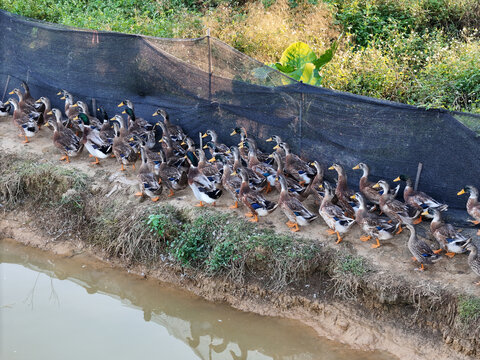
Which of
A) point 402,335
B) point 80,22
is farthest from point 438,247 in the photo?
point 80,22

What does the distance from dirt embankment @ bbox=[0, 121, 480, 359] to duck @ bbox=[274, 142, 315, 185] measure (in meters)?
0.47

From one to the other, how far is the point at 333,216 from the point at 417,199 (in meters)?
1.37

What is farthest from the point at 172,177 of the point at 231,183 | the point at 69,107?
the point at 69,107

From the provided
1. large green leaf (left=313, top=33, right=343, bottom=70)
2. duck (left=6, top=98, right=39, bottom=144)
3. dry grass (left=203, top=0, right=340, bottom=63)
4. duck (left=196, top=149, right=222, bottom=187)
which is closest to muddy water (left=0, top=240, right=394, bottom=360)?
duck (left=196, top=149, right=222, bottom=187)

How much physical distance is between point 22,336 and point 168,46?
591 cm

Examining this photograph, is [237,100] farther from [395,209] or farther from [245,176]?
[395,209]

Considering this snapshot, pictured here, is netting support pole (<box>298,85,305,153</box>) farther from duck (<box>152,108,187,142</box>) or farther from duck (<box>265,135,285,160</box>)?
duck (<box>152,108,187,142</box>)

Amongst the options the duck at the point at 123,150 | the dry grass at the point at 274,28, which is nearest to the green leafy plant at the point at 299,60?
the dry grass at the point at 274,28

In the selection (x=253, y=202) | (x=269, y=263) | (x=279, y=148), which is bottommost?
(x=269, y=263)

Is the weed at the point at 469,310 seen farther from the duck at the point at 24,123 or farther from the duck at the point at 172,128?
the duck at the point at 24,123

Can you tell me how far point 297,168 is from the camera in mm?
9320

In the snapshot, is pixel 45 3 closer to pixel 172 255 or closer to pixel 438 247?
pixel 172 255

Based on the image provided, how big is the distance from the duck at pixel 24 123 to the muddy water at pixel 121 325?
3465mm

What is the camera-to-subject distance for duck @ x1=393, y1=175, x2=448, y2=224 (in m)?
8.20
